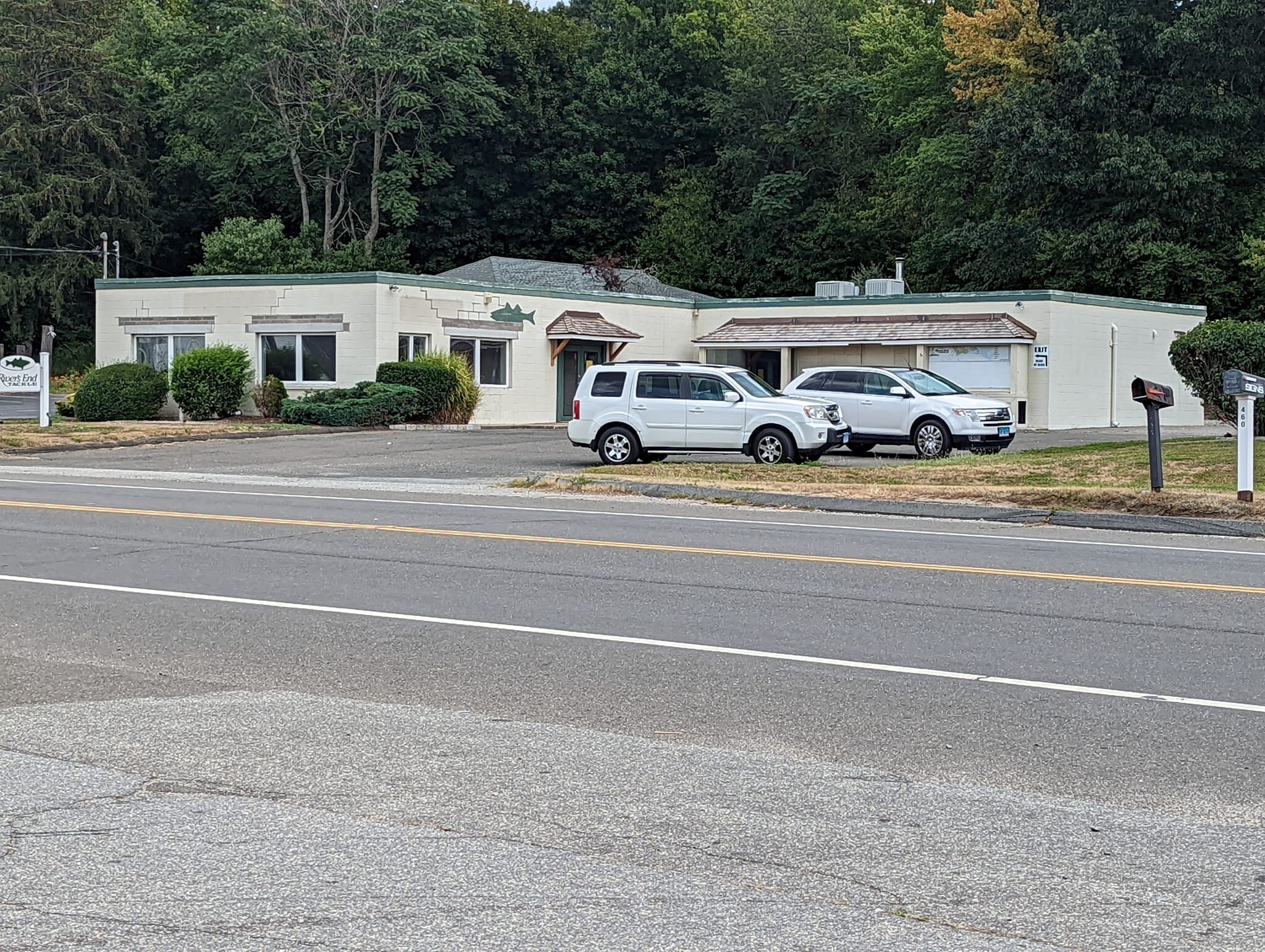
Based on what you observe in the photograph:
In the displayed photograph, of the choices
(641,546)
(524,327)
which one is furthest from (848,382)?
(641,546)

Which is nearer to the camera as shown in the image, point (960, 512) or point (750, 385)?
point (960, 512)

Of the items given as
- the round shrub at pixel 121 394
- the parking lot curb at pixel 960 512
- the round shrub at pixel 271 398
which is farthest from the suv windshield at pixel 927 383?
the round shrub at pixel 121 394

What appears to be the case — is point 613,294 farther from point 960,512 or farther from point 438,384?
point 960,512

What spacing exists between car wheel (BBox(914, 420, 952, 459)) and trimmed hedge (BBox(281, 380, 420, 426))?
13858mm

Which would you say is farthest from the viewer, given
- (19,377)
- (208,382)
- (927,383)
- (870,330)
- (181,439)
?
(870,330)

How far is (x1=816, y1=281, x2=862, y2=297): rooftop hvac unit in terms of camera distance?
46.7 metres

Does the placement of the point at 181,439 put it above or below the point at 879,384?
below

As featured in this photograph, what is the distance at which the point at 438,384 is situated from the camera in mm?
39469

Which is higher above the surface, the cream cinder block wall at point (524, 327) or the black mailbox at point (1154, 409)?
the cream cinder block wall at point (524, 327)

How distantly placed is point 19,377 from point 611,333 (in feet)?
49.8

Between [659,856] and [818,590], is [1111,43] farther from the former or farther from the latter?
[659,856]

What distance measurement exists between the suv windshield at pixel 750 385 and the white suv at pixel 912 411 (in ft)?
8.46

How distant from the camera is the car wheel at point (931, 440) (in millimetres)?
29000

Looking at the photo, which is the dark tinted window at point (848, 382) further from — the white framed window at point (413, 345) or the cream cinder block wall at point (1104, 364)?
the white framed window at point (413, 345)
